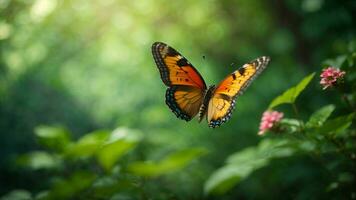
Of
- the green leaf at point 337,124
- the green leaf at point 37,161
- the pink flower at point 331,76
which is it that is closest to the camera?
the green leaf at point 337,124

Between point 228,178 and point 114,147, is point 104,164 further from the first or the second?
point 228,178

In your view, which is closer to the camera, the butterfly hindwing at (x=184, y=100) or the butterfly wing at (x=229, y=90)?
the butterfly wing at (x=229, y=90)

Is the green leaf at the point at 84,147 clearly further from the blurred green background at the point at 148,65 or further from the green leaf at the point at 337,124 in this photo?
the green leaf at the point at 337,124

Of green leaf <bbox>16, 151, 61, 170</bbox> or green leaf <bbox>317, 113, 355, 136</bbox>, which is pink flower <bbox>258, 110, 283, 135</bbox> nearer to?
green leaf <bbox>317, 113, 355, 136</bbox>

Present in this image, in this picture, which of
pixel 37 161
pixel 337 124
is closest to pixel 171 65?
pixel 337 124

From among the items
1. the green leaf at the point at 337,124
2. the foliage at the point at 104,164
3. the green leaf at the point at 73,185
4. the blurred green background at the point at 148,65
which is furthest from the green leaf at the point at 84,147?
the green leaf at the point at 337,124

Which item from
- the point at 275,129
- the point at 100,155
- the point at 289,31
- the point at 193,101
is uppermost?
the point at 289,31

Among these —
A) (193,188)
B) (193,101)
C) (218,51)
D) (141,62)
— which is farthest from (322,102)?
(141,62)

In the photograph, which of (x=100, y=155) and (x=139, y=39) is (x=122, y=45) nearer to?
(x=139, y=39)
